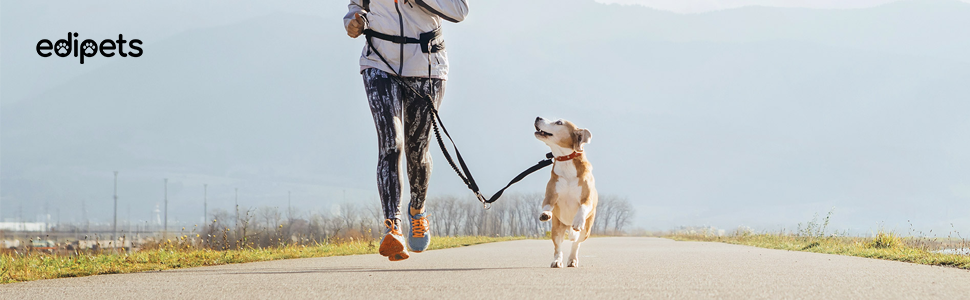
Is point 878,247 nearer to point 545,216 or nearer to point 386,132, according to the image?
point 545,216

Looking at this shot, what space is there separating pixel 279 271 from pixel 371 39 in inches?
84.0

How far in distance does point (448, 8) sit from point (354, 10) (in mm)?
689

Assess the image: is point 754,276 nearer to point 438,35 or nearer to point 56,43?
point 438,35

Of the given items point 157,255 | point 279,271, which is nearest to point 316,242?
point 157,255

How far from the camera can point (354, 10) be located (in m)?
5.57

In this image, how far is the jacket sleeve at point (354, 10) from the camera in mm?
5368

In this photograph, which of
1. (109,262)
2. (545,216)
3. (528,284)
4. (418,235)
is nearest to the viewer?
(528,284)

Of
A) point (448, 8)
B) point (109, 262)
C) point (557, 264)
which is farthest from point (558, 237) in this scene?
point (109, 262)

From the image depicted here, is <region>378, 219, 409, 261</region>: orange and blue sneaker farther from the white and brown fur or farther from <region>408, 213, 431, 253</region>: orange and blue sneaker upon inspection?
the white and brown fur

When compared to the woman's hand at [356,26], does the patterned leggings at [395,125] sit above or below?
below

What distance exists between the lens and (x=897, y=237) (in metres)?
12.9

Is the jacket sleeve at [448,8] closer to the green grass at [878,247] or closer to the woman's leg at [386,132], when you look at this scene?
the woman's leg at [386,132]

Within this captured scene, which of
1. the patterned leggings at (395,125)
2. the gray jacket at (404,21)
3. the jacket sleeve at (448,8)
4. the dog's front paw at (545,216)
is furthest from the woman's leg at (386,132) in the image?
the dog's front paw at (545,216)

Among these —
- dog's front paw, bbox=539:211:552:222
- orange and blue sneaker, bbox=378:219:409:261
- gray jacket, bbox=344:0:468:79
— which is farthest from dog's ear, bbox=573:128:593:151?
orange and blue sneaker, bbox=378:219:409:261
